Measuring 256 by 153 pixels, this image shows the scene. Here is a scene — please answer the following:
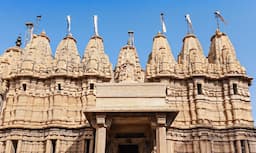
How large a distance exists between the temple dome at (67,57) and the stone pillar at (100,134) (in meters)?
12.0

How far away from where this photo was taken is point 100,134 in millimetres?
19875

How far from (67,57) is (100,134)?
14429 mm

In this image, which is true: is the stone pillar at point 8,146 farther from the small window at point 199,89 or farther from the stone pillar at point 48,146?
the small window at point 199,89

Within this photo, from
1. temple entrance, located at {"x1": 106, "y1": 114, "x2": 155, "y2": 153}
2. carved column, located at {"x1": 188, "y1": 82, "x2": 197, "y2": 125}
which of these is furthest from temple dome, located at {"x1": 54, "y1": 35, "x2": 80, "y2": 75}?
carved column, located at {"x1": 188, "y1": 82, "x2": 197, "y2": 125}

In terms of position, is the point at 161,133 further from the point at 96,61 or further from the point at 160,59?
the point at 96,61

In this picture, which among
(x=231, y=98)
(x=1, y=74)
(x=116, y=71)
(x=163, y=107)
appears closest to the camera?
(x=163, y=107)

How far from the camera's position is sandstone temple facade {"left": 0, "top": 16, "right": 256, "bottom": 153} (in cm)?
2720

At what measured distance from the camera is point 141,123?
22.5 metres

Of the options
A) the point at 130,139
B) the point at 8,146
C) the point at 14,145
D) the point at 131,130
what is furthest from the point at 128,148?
the point at 8,146

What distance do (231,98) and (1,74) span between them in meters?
25.7

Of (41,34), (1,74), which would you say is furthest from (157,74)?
(1,74)

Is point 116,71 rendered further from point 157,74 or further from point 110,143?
point 110,143

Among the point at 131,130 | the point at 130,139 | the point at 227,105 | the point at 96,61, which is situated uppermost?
the point at 96,61

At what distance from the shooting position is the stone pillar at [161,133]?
64.2 ft
